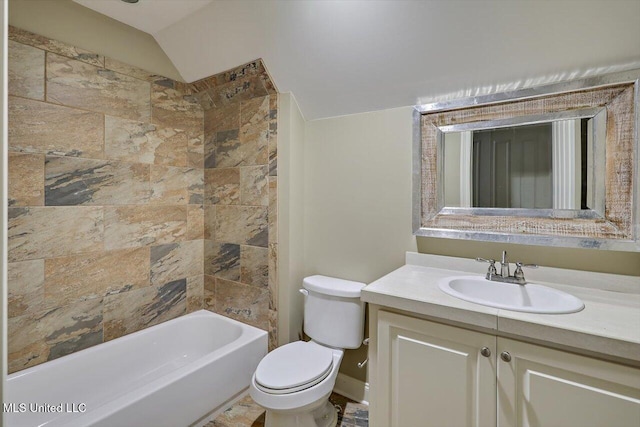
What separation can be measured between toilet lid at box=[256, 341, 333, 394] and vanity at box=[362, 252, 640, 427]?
32 cm

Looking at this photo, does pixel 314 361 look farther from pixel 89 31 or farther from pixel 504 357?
pixel 89 31

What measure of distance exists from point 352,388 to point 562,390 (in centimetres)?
137

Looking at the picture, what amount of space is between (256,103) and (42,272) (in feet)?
5.54

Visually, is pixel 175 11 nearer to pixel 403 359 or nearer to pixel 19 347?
pixel 19 347

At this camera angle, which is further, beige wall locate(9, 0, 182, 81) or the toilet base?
beige wall locate(9, 0, 182, 81)

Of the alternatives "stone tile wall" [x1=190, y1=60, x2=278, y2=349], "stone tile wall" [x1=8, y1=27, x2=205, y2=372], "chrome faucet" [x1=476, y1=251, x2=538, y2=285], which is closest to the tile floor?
"stone tile wall" [x1=190, y1=60, x2=278, y2=349]

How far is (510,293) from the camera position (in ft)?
4.85

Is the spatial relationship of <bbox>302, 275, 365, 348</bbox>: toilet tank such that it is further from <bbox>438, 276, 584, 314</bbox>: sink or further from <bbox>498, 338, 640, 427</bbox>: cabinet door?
<bbox>498, 338, 640, 427</bbox>: cabinet door

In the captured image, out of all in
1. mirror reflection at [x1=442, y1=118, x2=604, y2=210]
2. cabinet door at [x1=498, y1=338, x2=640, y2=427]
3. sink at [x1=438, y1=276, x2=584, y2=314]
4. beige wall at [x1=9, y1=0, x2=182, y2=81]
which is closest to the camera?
cabinet door at [x1=498, y1=338, x2=640, y2=427]

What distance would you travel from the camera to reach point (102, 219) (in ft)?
6.66

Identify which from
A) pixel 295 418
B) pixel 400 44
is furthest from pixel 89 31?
pixel 295 418

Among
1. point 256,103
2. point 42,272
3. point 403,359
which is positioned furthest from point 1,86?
point 256,103

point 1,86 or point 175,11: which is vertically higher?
point 175,11

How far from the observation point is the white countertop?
97 centimetres
